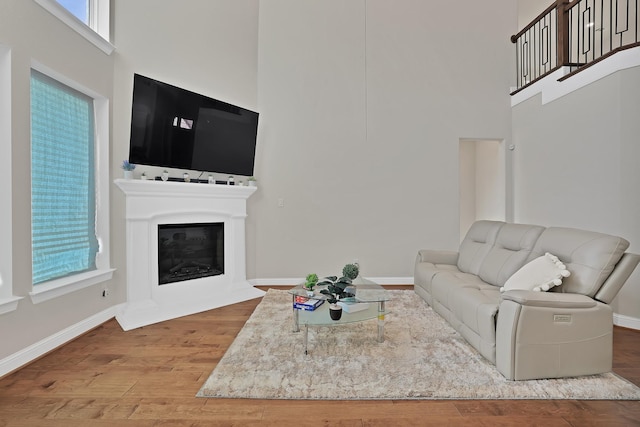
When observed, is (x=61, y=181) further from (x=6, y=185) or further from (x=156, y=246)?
(x=156, y=246)

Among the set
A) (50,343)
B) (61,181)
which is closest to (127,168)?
(61,181)

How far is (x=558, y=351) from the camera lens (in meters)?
2.05

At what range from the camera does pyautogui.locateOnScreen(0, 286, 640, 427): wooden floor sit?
5.70 ft

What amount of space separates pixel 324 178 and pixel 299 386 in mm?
3188

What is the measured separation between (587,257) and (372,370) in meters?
1.62

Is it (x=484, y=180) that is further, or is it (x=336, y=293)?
(x=484, y=180)

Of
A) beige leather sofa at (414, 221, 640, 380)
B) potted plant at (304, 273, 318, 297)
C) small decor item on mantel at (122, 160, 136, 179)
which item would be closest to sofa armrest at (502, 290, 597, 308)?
beige leather sofa at (414, 221, 640, 380)

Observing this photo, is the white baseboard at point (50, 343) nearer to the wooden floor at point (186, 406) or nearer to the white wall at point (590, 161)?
the wooden floor at point (186, 406)

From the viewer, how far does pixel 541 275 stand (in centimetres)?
234

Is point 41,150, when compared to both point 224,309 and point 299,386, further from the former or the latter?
point 299,386

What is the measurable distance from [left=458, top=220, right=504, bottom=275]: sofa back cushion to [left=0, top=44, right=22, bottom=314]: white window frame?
3844 mm

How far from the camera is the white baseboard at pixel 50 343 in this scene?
2.28 m

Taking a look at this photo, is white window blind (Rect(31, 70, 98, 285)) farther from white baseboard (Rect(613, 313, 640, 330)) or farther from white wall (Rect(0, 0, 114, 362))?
white baseboard (Rect(613, 313, 640, 330))

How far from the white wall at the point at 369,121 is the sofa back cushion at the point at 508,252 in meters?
1.60
